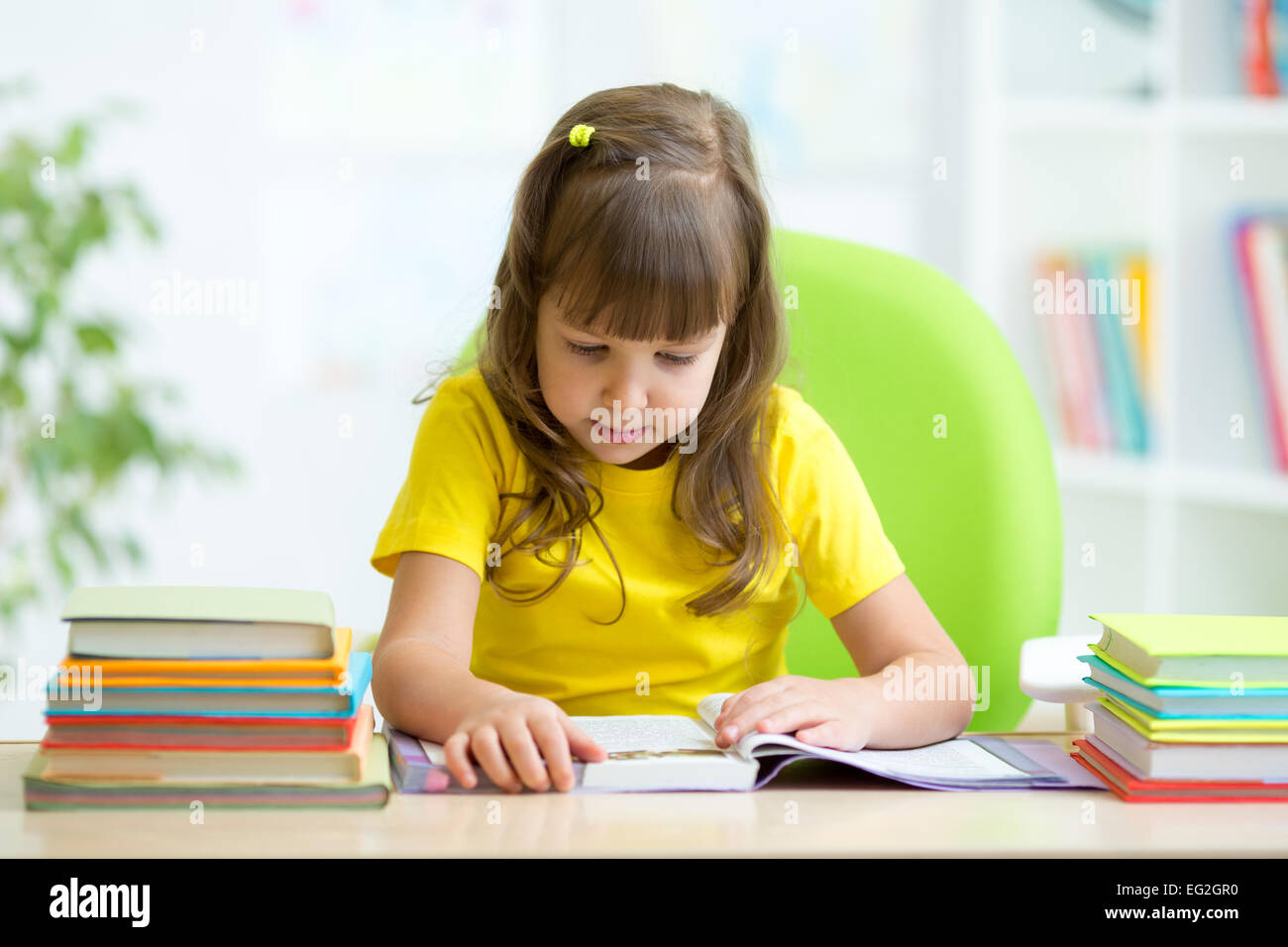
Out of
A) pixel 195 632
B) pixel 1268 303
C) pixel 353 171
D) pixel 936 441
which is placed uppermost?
pixel 353 171

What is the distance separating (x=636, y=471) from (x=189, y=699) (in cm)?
56

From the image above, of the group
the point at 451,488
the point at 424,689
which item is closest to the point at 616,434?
the point at 451,488

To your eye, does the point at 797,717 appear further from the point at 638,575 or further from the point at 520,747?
the point at 638,575

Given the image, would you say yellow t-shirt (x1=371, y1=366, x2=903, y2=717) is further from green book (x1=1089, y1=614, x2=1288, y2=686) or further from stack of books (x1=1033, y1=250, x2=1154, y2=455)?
stack of books (x1=1033, y1=250, x2=1154, y2=455)

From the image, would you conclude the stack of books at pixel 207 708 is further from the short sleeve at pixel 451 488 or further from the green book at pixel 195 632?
the short sleeve at pixel 451 488

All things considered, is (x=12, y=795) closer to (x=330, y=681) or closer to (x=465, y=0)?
(x=330, y=681)

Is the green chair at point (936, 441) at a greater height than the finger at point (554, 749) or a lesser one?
greater

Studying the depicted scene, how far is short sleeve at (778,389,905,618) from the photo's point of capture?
1225 millimetres

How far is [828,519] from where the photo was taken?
4.07 ft

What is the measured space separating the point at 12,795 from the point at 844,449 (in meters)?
0.80

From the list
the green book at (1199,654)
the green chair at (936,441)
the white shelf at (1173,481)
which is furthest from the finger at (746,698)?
the white shelf at (1173,481)

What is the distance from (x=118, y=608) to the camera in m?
0.79

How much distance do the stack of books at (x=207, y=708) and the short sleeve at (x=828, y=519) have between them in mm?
552

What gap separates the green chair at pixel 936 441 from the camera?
132 cm
